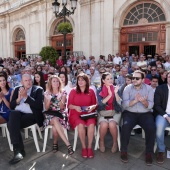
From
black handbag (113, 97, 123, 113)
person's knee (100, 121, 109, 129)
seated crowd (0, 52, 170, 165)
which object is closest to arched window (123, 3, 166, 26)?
seated crowd (0, 52, 170, 165)

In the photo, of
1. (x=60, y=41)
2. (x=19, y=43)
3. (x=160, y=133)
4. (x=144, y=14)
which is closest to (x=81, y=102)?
(x=160, y=133)

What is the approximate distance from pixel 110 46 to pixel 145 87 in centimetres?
886

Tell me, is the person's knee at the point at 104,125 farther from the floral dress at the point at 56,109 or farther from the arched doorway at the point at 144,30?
the arched doorway at the point at 144,30

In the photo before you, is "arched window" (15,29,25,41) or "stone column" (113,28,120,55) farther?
"arched window" (15,29,25,41)

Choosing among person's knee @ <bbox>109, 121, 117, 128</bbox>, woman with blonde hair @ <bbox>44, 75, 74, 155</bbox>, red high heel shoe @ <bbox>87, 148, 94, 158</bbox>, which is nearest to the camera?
red high heel shoe @ <bbox>87, 148, 94, 158</bbox>

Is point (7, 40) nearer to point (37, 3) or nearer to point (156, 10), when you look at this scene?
point (37, 3)

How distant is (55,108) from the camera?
3604 mm

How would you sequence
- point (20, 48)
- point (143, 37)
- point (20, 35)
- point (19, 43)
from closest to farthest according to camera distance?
point (143, 37), point (20, 35), point (19, 43), point (20, 48)

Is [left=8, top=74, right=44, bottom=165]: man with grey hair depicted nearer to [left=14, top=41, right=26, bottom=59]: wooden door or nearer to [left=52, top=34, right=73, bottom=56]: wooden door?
[left=52, top=34, right=73, bottom=56]: wooden door

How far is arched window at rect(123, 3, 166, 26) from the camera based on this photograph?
412 inches

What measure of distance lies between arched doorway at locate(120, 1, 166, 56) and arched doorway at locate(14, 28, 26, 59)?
444 inches

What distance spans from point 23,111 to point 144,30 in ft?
31.2

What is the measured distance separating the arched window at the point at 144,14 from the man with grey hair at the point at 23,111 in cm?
919

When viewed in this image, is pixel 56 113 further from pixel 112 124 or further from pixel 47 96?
pixel 112 124
